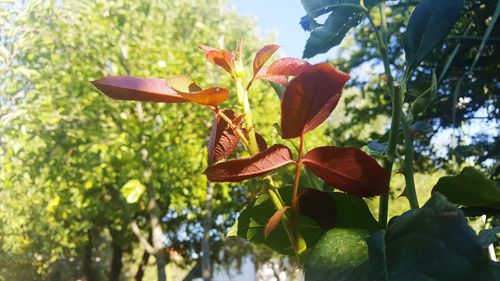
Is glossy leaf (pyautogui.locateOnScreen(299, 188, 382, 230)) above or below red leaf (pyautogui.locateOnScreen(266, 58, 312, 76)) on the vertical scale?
below

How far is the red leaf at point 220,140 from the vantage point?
37 centimetres

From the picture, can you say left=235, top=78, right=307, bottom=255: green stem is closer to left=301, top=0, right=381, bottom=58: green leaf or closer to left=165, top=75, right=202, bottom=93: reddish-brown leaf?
left=165, top=75, right=202, bottom=93: reddish-brown leaf

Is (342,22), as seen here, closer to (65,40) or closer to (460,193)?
(460,193)

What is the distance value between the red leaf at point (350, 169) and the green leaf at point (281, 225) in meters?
0.03

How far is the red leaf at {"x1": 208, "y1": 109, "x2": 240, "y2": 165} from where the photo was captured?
1.21 ft

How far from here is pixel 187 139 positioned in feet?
30.1

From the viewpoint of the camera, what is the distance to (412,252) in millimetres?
273

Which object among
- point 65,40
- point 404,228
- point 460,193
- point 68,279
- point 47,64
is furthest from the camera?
point 68,279

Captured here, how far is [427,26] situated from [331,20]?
0.11m

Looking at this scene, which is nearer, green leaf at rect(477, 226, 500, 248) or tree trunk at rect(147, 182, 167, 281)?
green leaf at rect(477, 226, 500, 248)

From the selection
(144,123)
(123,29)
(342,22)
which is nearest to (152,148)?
(144,123)

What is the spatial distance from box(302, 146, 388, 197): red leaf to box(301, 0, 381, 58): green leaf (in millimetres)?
179

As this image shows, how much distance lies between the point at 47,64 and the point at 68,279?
1317 cm

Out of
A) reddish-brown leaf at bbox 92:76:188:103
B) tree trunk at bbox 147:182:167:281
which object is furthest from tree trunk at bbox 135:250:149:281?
reddish-brown leaf at bbox 92:76:188:103
